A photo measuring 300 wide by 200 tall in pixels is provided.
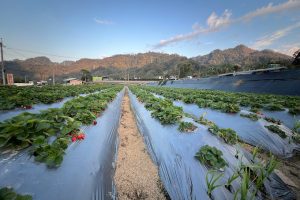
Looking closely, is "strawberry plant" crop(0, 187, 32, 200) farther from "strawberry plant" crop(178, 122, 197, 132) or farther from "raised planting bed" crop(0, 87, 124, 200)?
"strawberry plant" crop(178, 122, 197, 132)

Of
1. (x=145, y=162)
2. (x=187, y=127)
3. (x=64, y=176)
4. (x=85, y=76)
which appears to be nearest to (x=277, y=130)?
(x=187, y=127)

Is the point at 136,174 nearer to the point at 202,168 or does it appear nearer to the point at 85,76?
the point at 202,168

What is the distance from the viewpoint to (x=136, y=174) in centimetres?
382

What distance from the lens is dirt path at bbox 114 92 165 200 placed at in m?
3.17

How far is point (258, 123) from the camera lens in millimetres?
5707

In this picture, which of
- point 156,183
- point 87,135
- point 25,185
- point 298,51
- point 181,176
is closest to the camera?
point 25,185

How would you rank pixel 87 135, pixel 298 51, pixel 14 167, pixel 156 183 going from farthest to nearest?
pixel 298 51 → pixel 87 135 → pixel 156 183 → pixel 14 167

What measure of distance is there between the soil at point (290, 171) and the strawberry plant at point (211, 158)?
53.8 inches

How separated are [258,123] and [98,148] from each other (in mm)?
5040

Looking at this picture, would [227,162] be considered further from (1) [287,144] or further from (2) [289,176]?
(1) [287,144]

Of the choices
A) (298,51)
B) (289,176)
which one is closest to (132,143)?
(289,176)

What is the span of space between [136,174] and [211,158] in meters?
1.68

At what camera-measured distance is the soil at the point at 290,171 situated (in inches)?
132

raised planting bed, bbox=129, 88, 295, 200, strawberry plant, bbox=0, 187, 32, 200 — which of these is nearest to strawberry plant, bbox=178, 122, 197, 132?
raised planting bed, bbox=129, 88, 295, 200
